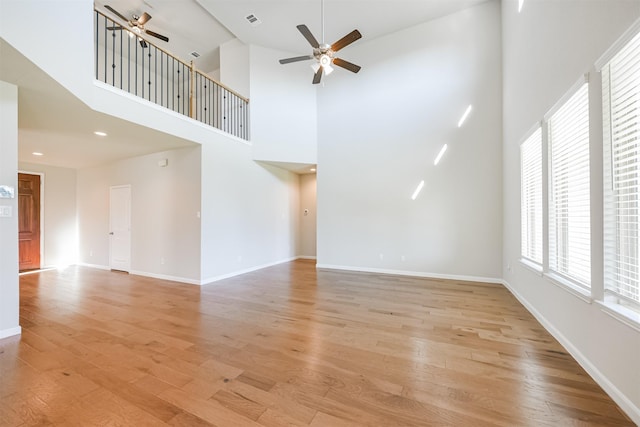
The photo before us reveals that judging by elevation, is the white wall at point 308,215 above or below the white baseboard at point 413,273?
above

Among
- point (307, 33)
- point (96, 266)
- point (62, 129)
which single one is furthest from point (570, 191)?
point (96, 266)

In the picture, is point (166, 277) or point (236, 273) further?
point (236, 273)

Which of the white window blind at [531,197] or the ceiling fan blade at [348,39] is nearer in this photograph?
the white window blind at [531,197]

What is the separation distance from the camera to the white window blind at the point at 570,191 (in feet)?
7.25

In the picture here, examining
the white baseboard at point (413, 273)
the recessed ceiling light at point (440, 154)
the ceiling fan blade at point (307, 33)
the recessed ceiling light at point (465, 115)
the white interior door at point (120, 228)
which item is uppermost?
the ceiling fan blade at point (307, 33)

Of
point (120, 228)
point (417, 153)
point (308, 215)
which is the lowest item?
point (120, 228)

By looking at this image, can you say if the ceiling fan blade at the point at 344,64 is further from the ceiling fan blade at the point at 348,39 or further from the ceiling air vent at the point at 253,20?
the ceiling air vent at the point at 253,20

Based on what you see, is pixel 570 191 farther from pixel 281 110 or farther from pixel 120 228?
pixel 120 228

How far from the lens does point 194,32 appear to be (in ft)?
19.7

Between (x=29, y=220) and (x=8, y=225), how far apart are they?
195 inches

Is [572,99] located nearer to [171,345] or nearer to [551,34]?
[551,34]

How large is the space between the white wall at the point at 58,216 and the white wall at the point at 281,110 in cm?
514

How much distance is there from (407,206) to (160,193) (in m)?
5.17

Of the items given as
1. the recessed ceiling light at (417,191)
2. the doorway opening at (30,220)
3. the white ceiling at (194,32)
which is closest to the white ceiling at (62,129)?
the white ceiling at (194,32)
